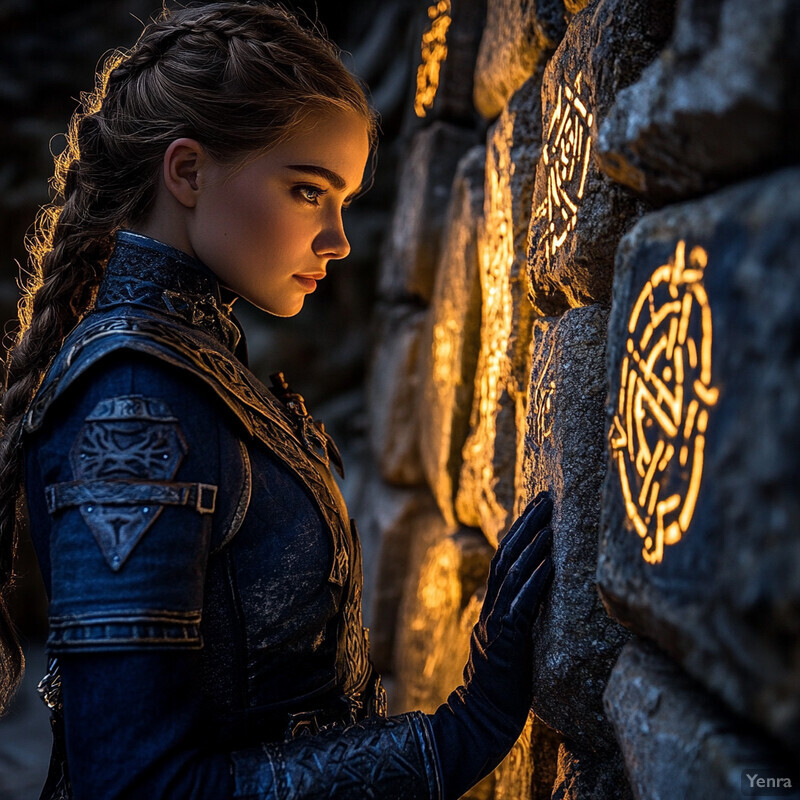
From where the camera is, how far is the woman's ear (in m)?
0.96

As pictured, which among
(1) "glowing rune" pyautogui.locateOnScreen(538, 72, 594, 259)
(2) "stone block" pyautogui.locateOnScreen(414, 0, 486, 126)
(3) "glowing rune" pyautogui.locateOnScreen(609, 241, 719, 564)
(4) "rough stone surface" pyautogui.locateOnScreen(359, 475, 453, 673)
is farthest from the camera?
(4) "rough stone surface" pyautogui.locateOnScreen(359, 475, 453, 673)

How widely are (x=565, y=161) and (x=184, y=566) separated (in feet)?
2.21

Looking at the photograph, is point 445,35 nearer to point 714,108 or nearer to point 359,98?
point 359,98

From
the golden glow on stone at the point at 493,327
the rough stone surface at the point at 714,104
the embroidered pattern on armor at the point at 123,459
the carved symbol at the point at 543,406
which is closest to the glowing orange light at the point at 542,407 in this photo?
the carved symbol at the point at 543,406

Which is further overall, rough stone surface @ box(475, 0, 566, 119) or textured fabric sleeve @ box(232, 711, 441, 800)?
rough stone surface @ box(475, 0, 566, 119)

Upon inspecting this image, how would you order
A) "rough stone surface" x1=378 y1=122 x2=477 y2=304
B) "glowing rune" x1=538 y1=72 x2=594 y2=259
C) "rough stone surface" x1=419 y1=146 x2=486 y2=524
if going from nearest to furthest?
"glowing rune" x1=538 y1=72 x2=594 y2=259, "rough stone surface" x1=419 y1=146 x2=486 y2=524, "rough stone surface" x1=378 y1=122 x2=477 y2=304

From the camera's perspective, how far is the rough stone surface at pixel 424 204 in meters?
2.25

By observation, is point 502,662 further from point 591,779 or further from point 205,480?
point 205,480

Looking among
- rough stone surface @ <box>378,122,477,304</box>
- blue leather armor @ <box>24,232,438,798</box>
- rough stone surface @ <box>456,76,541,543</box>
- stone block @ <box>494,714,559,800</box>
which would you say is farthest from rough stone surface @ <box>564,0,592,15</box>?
rough stone surface @ <box>378,122,477,304</box>

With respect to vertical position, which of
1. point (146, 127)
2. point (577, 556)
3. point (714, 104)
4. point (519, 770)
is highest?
point (146, 127)

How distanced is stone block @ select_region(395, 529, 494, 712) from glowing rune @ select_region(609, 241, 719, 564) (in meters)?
0.84

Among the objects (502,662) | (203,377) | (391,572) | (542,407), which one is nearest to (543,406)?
(542,407)

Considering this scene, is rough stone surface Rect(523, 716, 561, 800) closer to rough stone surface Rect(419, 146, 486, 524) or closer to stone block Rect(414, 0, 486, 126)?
rough stone surface Rect(419, 146, 486, 524)

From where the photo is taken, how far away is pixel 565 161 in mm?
1004
